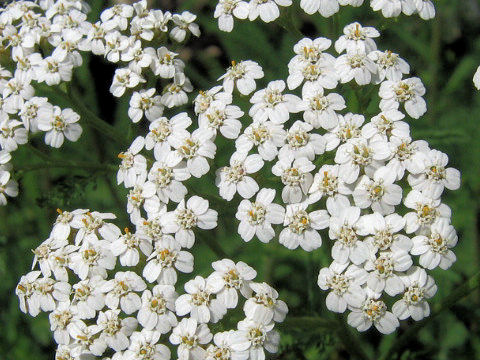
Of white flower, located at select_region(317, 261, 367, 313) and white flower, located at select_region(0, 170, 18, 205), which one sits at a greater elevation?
white flower, located at select_region(317, 261, 367, 313)

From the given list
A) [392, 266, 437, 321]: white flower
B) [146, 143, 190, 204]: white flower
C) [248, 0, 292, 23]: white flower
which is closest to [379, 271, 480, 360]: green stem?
[392, 266, 437, 321]: white flower

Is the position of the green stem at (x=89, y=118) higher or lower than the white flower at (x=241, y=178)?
lower

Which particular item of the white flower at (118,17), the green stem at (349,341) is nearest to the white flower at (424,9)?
the white flower at (118,17)

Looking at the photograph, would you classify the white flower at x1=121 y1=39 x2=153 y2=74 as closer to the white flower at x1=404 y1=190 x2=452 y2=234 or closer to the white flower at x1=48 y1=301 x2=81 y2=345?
the white flower at x1=48 y1=301 x2=81 y2=345

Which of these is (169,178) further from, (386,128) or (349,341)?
(349,341)

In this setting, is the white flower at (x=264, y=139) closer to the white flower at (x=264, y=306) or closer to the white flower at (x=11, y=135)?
the white flower at (x=264, y=306)

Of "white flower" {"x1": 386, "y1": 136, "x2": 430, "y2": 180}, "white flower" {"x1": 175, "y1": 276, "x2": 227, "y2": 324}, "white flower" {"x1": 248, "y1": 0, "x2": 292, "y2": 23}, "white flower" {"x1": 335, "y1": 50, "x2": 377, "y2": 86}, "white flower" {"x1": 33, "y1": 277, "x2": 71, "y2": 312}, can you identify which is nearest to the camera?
"white flower" {"x1": 175, "y1": 276, "x2": 227, "y2": 324}

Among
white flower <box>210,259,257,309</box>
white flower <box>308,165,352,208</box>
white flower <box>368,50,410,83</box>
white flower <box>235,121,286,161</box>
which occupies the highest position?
white flower <box>368,50,410,83</box>
